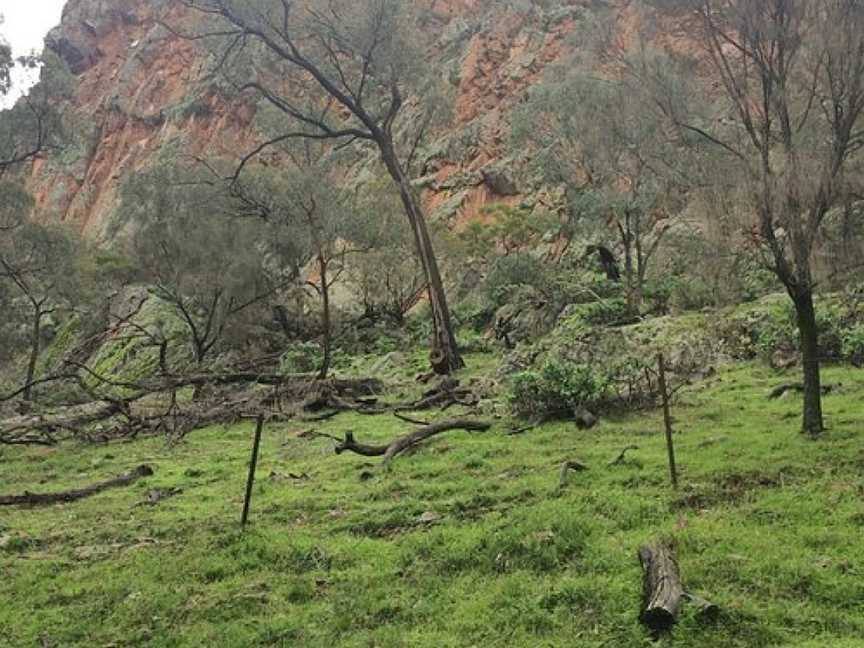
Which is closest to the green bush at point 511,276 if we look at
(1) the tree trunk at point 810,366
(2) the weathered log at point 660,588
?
(1) the tree trunk at point 810,366

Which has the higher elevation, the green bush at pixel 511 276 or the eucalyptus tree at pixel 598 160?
the eucalyptus tree at pixel 598 160

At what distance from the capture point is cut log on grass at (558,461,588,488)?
8.73 m

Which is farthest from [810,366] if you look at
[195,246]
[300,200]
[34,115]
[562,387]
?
[195,246]

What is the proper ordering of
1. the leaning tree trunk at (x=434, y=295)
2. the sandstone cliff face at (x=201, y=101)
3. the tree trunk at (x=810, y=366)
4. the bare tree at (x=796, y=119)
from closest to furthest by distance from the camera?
the bare tree at (x=796, y=119) < the tree trunk at (x=810, y=366) < the leaning tree trunk at (x=434, y=295) < the sandstone cliff face at (x=201, y=101)

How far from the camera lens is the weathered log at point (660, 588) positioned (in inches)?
210

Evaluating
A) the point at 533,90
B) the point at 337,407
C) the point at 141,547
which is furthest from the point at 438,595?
the point at 533,90

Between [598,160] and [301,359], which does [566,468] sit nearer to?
[301,359]

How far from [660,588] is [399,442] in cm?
654

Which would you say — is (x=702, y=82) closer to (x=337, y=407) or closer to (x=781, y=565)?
(x=781, y=565)

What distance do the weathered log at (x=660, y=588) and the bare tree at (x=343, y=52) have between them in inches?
572

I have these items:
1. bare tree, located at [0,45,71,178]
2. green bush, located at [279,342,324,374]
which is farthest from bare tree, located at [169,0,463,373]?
green bush, located at [279,342,324,374]

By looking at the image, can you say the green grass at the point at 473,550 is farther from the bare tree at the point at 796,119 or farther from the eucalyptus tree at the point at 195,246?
the eucalyptus tree at the point at 195,246

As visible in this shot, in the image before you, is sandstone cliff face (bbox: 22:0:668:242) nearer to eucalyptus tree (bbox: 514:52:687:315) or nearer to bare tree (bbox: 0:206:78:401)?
eucalyptus tree (bbox: 514:52:687:315)

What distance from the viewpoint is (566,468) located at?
355 inches
